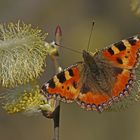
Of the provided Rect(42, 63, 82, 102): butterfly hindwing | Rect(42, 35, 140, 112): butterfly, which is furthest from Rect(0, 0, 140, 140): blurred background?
Rect(42, 63, 82, 102): butterfly hindwing

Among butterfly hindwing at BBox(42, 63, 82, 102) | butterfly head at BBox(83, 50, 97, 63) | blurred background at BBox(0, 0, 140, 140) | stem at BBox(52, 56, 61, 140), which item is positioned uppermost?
blurred background at BBox(0, 0, 140, 140)

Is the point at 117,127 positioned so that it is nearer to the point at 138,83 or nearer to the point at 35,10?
the point at 35,10

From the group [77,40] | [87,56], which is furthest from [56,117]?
[77,40]

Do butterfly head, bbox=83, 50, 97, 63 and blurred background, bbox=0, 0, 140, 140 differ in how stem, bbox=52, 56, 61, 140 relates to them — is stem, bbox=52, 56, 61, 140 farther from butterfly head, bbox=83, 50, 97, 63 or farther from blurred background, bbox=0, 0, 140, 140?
blurred background, bbox=0, 0, 140, 140

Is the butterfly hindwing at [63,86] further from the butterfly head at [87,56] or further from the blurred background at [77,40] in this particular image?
the blurred background at [77,40]

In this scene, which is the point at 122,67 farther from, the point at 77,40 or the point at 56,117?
the point at 77,40

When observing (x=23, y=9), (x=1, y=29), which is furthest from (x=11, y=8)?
(x=1, y=29)
